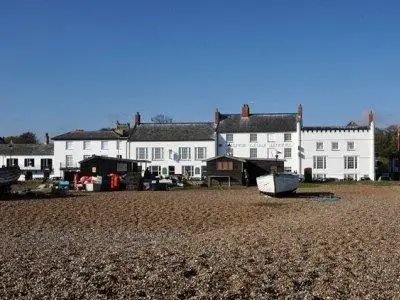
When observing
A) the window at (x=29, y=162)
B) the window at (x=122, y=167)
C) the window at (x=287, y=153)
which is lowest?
the window at (x=122, y=167)

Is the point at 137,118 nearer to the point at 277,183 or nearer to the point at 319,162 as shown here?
the point at 319,162

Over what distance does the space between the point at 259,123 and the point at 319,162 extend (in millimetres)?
10211

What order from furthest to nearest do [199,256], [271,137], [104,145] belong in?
[104,145]
[271,137]
[199,256]

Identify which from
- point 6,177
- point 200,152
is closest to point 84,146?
point 200,152

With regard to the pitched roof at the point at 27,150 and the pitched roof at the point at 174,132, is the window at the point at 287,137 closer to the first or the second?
the pitched roof at the point at 174,132

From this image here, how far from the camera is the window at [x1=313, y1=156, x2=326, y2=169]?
258 ft

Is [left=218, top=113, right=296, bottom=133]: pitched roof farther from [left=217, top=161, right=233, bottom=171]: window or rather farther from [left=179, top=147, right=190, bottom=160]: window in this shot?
[left=217, top=161, right=233, bottom=171]: window

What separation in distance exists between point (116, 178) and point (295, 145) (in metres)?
34.3

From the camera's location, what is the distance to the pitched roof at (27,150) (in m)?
92.2

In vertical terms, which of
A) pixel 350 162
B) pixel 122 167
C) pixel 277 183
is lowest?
pixel 277 183

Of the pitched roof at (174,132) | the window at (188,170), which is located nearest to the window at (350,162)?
the pitched roof at (174,132)

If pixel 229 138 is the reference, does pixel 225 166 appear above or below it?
below

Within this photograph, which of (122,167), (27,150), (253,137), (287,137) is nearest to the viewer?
(122,167)

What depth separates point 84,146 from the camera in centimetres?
8506
